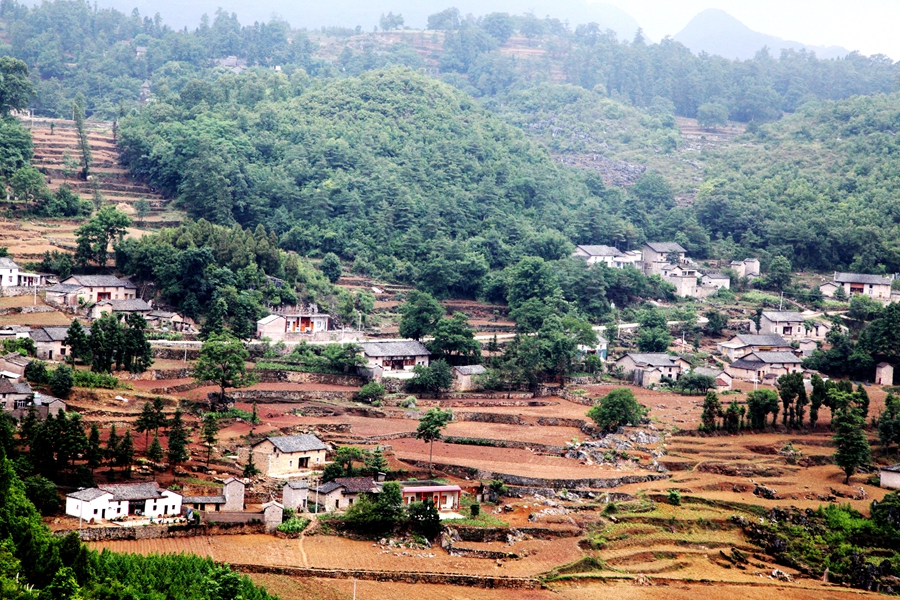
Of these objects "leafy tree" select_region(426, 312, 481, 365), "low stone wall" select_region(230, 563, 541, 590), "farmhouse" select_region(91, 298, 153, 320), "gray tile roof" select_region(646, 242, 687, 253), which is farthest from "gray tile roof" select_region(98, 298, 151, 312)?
"gray tile roof" select_region(646, 242, 687, 253)

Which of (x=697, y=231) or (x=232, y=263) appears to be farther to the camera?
(x=697, y=231)

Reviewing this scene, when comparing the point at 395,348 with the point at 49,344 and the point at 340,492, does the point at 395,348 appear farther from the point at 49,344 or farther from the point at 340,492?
the point at 340,492

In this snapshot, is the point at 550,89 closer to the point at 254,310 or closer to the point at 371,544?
the point at 254,310

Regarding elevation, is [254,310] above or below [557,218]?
below

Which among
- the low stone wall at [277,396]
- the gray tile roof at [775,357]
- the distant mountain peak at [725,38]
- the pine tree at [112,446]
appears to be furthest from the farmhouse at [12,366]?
the distant mountain peak at [725,38]

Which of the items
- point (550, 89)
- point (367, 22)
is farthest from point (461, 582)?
point (367, 22)

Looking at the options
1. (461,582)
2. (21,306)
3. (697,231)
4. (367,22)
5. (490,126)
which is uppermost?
(367,22)
